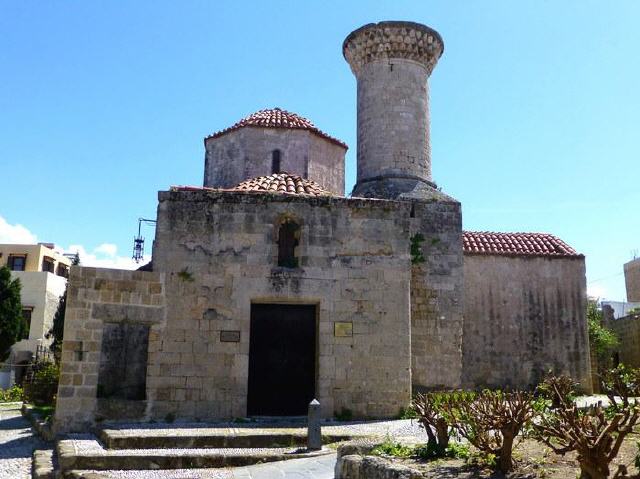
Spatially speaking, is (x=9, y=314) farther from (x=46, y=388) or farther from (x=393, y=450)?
(x=393, y=450)

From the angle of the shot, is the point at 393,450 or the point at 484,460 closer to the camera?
the point at 484,460

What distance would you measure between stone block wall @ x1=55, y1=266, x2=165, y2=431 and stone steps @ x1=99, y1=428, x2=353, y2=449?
117cm

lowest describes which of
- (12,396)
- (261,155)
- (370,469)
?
(12,396)

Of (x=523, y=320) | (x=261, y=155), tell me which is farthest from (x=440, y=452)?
(x=261, y=155)

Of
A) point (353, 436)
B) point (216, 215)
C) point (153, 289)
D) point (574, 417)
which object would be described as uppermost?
point (216, 215)

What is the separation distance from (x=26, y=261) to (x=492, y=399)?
1631 inches

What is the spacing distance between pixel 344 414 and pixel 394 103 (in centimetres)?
915

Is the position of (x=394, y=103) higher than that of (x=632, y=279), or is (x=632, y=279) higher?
(x=394, y=103)

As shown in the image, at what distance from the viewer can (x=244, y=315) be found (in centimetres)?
1154

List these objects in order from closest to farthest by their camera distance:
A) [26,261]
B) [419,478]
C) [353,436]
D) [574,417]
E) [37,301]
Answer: [574,417]
[419,478]
[353,436]
[37,301]
[26,261]

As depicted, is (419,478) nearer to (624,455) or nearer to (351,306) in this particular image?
(624,455)

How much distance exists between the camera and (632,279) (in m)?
41.1

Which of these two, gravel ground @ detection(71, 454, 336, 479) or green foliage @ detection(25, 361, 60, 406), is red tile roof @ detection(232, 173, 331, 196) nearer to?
gravel ground @ detection(71, 454, 336, 479)

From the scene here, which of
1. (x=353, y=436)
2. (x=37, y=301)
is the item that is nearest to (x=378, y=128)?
(x=353, y=436)
